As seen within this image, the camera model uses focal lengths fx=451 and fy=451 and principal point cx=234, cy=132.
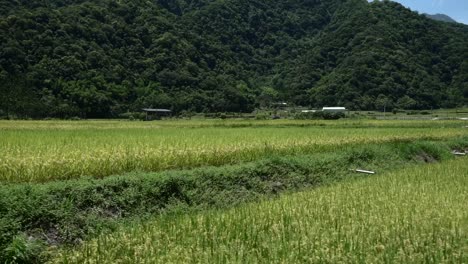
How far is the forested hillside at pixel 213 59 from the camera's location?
5856cm

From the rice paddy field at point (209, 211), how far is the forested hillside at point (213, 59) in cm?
4506

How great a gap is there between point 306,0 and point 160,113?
96872mm

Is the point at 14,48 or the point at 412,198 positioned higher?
the point at 14,48

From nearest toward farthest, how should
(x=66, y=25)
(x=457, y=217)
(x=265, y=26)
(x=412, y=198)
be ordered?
(x=457, y=217), (x=412, y=198), (x=66, y=25), (x=265, y=26)

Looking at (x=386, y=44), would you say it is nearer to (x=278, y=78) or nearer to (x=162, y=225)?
(x=278, y=78)

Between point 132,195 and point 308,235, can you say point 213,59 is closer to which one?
point 132,195

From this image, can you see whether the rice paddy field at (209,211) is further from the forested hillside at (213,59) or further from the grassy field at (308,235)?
the forested hillside at (213,59)

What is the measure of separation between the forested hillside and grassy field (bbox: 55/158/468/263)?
162 feet

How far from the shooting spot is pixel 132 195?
30.5 ft

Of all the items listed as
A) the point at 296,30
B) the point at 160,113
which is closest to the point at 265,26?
the point at 296,30

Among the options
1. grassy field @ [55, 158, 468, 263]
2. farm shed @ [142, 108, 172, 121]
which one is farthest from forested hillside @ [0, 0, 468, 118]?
grassy field @ [55, 158, 468, 263]

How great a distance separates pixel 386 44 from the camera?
307ft

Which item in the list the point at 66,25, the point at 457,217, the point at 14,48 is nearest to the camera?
the point at 457,217

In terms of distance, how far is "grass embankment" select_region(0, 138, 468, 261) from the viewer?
7301mm
